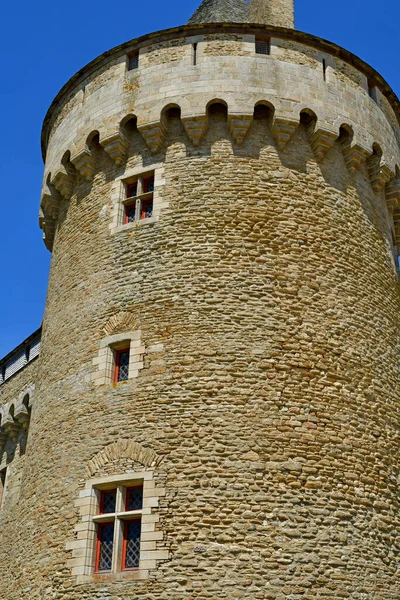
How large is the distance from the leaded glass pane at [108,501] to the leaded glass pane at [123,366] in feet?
6.17

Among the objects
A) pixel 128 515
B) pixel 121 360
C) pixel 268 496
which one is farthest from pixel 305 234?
pixel 128 515

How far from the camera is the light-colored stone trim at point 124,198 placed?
13516 mm

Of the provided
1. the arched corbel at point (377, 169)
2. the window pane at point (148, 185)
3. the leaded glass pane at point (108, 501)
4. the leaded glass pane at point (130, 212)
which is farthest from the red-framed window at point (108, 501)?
the arched corbel at point (377, 169)

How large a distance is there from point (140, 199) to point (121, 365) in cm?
316

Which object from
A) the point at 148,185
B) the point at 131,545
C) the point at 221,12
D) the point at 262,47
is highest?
the point at 221,12

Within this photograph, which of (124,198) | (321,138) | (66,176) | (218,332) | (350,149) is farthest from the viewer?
(66,176)

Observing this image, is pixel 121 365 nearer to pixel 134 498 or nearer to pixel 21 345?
pixel 134 498

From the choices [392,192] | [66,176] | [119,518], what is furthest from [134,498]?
[392,192]

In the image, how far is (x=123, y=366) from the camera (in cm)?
1277

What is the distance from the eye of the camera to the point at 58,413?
1315 centimetres

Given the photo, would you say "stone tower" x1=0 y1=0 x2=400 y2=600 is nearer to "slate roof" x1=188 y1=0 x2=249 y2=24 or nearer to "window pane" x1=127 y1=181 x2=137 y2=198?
"window pane" x1=127 y1=181 x2=137 y2=198

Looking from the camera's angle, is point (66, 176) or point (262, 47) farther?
point (66, 176)

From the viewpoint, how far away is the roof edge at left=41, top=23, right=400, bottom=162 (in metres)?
14.5

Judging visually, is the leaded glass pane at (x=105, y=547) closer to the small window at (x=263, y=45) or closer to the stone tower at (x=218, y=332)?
the stone tower at (x=218, y=332)
